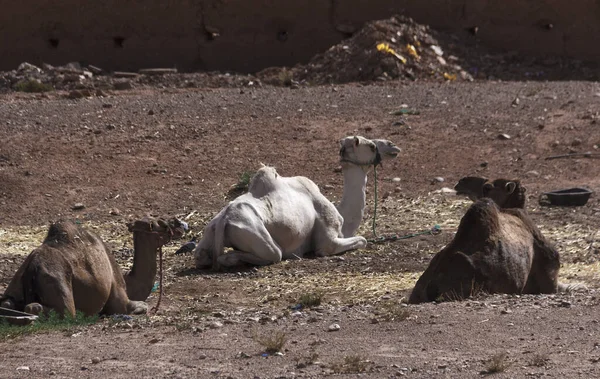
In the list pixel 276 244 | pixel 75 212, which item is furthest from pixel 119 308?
pixel 75 212

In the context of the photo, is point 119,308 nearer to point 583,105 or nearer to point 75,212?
point 75,212

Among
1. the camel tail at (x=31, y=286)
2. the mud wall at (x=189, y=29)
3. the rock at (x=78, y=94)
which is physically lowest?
the camel tail at (x=31, y=286)

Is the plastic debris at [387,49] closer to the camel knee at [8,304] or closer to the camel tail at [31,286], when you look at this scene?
the camel tail at [31,286]

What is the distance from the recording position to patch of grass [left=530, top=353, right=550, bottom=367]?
8.23 meters

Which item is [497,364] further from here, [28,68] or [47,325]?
[28,68]

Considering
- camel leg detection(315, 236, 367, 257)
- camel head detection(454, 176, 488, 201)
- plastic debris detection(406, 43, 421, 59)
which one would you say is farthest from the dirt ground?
plastic debris detection(406, 43, 421, 59)

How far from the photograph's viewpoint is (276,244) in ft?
45.5

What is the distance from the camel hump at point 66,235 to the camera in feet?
34.4

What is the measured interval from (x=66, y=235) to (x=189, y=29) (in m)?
16.7

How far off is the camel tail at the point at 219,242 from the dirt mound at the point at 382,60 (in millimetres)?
11598

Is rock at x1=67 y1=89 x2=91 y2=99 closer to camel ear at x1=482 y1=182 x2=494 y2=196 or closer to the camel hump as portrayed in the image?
camel ear at x1=482 y1=182 x2=494 y2=196

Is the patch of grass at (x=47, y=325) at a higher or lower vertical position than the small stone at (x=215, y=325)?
higher

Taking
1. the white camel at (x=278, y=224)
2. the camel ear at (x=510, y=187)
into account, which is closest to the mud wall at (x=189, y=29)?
the white camel at (x=278, y=224)

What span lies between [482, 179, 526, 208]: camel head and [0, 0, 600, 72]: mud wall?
13567 mm
